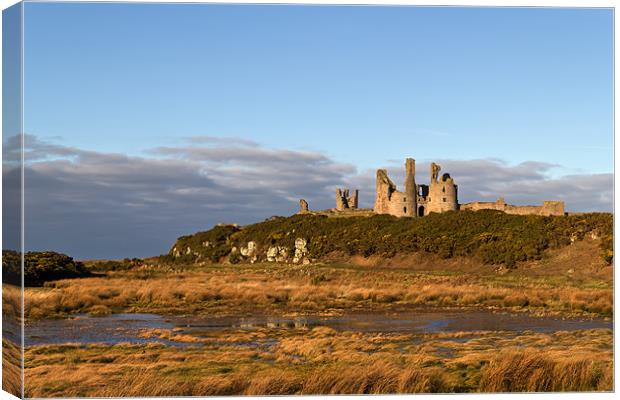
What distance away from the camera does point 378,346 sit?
14273mm

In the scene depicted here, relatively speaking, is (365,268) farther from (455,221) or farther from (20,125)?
(20,125)

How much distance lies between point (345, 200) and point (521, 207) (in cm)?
1957

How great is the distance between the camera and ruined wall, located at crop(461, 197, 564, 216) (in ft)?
161

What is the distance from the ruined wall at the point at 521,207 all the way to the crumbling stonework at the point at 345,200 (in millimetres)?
11710

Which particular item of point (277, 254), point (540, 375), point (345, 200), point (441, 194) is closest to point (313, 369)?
point (540, 375)

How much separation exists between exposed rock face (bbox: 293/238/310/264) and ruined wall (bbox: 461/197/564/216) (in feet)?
50.0

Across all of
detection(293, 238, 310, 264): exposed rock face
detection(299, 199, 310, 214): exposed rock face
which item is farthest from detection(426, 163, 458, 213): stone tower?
detection(293, 238, 310, 264): exposed rock face

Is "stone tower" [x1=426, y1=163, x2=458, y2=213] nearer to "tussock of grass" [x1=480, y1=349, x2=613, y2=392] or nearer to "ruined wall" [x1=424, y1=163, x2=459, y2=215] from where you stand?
"ruined wall" [x1=424, y1=163, x2=459, y2=215]

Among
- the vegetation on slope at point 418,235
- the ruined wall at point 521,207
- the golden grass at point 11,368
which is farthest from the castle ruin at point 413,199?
the golden grass at point 11,368

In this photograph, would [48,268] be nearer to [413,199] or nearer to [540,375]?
[540,375]

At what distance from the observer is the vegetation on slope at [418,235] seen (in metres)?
37.3

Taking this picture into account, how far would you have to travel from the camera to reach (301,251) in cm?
4609

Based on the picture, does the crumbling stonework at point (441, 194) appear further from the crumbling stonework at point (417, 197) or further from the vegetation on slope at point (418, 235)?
the vegetation on slope at point (418, 235)

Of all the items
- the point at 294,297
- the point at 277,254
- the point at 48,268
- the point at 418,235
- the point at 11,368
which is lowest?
the point at 11,368
